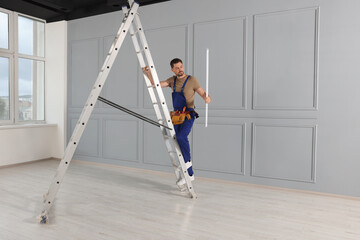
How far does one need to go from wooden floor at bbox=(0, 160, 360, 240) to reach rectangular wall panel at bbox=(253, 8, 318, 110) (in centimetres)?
127

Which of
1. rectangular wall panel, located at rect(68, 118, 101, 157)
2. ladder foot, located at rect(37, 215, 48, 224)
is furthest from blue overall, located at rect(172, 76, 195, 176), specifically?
rectangular wall panel, located at rect(68, 118, 101, 157)

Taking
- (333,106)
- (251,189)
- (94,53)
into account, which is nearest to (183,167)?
(251,189)

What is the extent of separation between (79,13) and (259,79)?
3.80 metres

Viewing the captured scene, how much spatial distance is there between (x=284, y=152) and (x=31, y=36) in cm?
525

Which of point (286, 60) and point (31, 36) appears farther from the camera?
point (31, 36)

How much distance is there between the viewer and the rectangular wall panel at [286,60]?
415 centimetres

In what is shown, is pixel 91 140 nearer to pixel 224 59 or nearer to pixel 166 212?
pixel 224 59

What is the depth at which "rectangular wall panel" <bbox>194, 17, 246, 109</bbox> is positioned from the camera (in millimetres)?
4598

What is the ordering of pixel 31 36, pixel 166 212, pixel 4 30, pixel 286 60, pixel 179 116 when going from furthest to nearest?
pixel 31 36
pixel 4 30
pixel 286 60
pixel 179 116
pixel 166 212

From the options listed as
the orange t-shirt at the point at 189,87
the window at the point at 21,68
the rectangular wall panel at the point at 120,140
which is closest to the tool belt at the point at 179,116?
the orange t-shirt at the point at 189,87

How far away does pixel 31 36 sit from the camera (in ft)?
20.7

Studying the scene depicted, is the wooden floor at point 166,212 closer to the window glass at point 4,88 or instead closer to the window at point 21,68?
the window glass at point 4,88

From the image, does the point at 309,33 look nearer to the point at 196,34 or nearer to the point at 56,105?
the point at 196,34

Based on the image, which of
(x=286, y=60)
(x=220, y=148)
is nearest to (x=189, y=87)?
(x=220, y=148)
